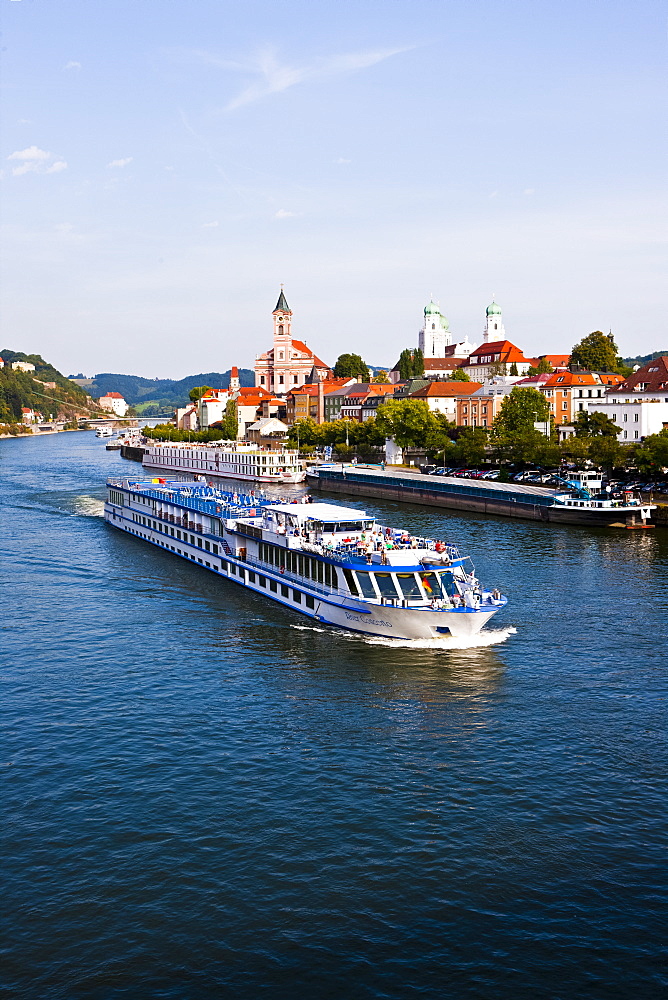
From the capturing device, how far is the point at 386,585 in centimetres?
4500

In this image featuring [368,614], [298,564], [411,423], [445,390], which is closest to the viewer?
[368,614]

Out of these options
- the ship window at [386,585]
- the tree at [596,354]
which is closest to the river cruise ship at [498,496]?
the ship window at [386,585]

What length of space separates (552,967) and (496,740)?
12039mm

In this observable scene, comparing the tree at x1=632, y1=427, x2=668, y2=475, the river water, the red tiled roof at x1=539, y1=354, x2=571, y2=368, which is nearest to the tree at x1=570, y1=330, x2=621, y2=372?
the red tiled roof at x1=539, y1=354, x2=571, y2=368

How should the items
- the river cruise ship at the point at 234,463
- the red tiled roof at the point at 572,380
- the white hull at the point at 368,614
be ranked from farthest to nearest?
the river cruise ship at the point at 234,463, the red tiled roof at the point at 572,380, the white hull at the point at 368,614

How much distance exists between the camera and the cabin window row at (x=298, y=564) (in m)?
48.8

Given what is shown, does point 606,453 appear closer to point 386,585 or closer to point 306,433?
point 386,585

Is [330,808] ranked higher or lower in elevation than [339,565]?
lower

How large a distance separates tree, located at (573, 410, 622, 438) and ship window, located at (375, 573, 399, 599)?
260ft

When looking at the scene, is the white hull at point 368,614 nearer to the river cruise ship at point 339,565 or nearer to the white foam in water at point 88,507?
the river cruise ship at point 339,565

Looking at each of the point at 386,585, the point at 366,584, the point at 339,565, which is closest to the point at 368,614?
the point at 366,584

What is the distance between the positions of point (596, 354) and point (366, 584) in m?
146

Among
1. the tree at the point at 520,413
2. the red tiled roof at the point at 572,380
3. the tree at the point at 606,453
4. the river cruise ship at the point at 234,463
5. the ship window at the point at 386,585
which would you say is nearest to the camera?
the ship window at the point at 386,585

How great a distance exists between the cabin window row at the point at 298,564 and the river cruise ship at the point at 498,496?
37.4m
